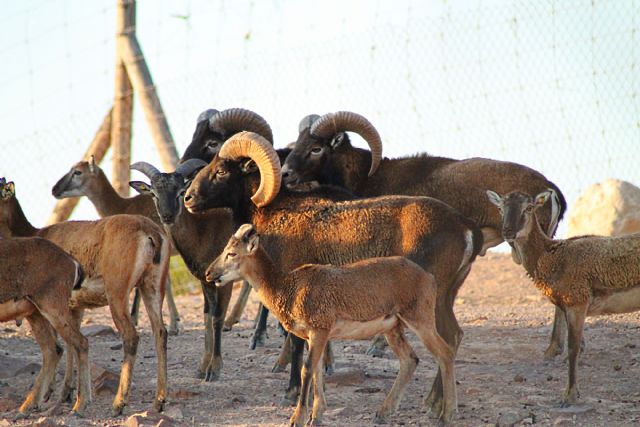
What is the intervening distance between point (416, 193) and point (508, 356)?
88.1 inches

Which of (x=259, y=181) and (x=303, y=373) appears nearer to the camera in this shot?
(x=303, y=373)

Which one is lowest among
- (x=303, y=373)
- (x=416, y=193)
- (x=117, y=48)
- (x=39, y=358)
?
(x=39, y=358)

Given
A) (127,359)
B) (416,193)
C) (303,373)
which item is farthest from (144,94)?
(303,373)

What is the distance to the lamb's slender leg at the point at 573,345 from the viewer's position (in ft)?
36.9

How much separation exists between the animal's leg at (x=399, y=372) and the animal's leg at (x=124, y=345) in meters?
2.51

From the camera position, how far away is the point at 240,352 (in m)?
14.2

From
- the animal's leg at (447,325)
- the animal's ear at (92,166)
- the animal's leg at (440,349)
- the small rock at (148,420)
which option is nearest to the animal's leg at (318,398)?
the animal's leg at (440,349)

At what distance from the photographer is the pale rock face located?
19312 mm

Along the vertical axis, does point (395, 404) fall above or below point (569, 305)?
below

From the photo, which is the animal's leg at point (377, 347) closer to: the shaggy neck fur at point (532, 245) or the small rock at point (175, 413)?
the shaggy neck fur at point (532, 245)

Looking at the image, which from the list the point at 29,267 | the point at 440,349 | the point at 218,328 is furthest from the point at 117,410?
the point at 440,349

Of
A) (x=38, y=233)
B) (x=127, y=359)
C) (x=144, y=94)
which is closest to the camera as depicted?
(x=127, y=359)

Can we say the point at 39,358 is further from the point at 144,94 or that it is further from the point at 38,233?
the point at 144,94

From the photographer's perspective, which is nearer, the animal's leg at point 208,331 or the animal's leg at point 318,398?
the animal's leg at point 318,398
